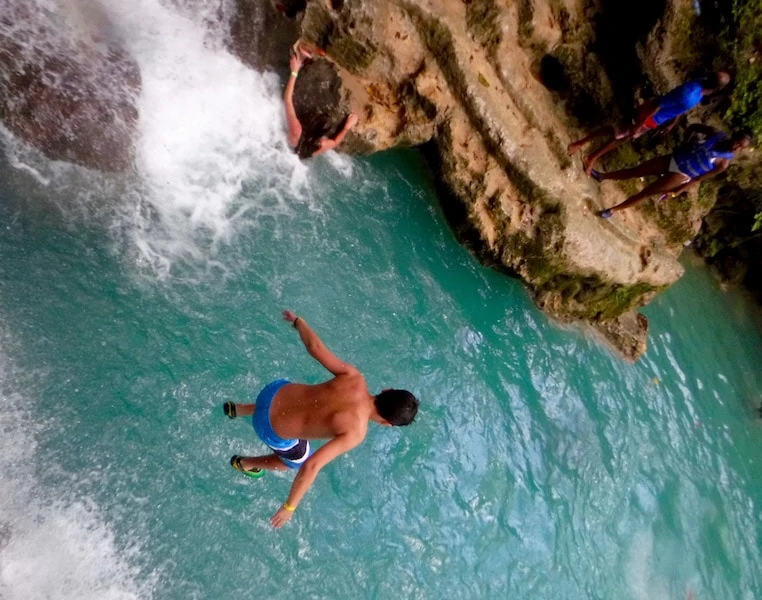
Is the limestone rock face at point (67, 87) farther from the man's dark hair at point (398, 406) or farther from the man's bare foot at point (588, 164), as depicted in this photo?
the man's bare foot at point (588, 164)

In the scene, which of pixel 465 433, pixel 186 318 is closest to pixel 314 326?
pixel 186 318

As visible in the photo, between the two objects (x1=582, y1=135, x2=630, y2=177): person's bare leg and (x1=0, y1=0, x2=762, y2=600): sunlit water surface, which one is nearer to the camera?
(x1=0, y1=0, x2=762, y2=600): sunlit water surface

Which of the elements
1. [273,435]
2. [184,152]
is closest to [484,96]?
[184,152]

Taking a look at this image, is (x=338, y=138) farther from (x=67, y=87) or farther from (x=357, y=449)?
(x=357, y=449)

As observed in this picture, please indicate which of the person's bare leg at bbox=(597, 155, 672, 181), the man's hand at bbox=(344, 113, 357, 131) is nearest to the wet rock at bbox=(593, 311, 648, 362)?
the person's bare leg at bbox=(597, 155, 672, 181)

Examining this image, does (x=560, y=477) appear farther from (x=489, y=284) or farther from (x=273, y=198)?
(x=273, y=198)

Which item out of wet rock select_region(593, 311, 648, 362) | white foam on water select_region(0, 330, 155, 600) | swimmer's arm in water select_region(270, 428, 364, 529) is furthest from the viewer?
wet rock select_region(593, 311, 648, 362)

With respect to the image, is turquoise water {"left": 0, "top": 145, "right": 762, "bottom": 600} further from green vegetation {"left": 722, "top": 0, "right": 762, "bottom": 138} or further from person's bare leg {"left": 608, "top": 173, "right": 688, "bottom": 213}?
green vegetation {"left": 722, "top": 0, "right": 762, "bottom": 138}
